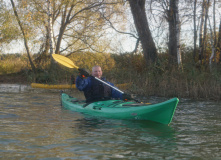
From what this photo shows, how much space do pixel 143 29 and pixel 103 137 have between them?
302 inches

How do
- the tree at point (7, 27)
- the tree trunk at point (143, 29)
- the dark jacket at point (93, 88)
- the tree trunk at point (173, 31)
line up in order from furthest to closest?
the tree at point (7, 27) < the tree trunk at point (143, 29) < the tree trunk at point (173, 31) < the dark jacket at point (93, 88)

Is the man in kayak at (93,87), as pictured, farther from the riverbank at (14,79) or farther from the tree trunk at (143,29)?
the riverbank at (14,79)

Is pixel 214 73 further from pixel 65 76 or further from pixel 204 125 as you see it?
pixel 65 76

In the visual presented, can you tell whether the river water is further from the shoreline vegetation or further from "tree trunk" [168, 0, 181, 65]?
"tree trunk" [168, 0, 181, 65]

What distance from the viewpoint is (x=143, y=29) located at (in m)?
11.1

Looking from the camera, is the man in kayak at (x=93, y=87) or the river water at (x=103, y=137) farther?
the man in kayak at (x=93, y=87)

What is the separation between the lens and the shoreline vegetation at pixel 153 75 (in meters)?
8.61

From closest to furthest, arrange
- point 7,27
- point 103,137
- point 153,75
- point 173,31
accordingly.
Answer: point 103,137 → point 153,75 → point 173,31 → point 7,27

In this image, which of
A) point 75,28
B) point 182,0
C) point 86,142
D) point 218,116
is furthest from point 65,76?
point 86,142

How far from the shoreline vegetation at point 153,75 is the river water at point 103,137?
270 cm

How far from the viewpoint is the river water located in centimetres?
319

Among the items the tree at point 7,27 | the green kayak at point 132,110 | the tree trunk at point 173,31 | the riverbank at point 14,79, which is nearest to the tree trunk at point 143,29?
the tree trunk at point 173,31

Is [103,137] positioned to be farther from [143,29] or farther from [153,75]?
[143,29]

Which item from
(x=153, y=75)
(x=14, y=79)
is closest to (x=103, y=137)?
(x=153, y=75)
